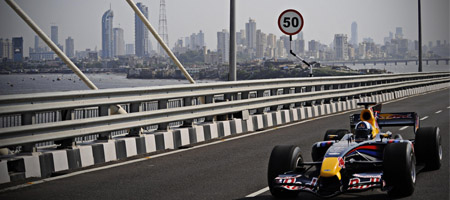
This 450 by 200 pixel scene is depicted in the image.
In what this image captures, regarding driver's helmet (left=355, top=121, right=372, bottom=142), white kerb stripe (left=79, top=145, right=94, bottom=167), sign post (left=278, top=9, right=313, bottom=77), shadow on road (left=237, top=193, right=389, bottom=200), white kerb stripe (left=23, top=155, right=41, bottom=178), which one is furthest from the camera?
sign post (left=278, top=9, right=313, bottom=77)

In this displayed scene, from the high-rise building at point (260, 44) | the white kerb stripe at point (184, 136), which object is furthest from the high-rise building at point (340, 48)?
the white kerb stripe at point (184, 136)

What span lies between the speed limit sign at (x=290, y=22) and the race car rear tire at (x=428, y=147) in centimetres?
1206

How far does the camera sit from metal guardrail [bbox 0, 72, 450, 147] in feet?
35.1

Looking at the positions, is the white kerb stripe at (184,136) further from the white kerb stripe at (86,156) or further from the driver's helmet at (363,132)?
the driver's helmet at (363,132)

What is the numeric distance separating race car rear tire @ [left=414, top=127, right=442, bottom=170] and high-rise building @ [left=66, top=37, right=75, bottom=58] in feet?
19.8

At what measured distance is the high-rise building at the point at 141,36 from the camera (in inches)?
658

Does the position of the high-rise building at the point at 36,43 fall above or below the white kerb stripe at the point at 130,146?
above

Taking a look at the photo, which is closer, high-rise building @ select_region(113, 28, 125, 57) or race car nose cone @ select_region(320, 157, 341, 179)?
race car nose cone @ select_region(320, 157, 341, 179)

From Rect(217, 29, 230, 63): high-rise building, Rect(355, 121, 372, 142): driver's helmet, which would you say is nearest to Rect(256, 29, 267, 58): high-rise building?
Rect(217, 29, 230, 63): high-rise building

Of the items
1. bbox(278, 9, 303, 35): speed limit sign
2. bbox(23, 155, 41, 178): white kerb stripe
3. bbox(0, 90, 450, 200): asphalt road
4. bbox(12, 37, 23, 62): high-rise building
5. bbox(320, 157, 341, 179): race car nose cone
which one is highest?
bbox(278, 9, 303, 35): speed limit sign

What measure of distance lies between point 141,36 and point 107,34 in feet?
4.86

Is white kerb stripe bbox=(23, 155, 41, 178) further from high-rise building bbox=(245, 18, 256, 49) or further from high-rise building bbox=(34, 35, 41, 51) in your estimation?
high-rise building bbox=(245, 18, 256, 49)

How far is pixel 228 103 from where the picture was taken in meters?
17.7

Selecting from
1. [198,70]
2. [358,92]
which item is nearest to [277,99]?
[198,70]
